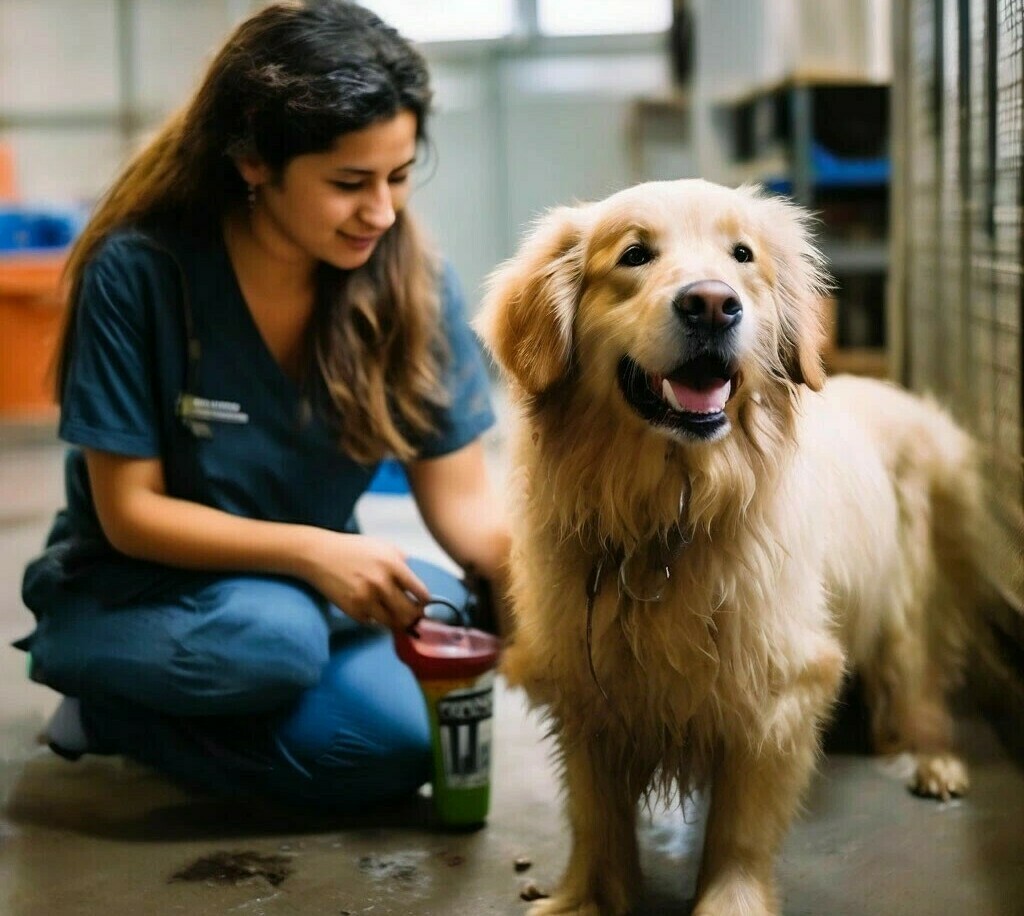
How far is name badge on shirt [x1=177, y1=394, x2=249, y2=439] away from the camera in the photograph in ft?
6.23

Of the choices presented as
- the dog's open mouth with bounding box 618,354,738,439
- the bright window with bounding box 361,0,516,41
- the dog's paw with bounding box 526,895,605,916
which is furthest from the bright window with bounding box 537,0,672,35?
the dog's paw with bounding box 526,895,605,916

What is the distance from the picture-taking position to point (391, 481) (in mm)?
2287

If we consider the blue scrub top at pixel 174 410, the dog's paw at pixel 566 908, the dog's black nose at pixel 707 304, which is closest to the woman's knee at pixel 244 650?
the blue scrub top at pixel 174 410

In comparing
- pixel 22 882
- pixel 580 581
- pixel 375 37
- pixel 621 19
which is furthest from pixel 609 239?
pixel 621 19

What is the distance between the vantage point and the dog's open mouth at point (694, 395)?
143cm

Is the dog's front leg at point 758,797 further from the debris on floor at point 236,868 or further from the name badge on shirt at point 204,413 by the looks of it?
the name badge on shirt at point 204,413

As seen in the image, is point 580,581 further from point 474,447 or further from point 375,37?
point 375,37

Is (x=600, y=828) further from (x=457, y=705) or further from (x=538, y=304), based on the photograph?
(x=538, y=304)

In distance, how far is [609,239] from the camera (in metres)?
1.53

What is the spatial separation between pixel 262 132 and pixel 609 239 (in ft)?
1.98

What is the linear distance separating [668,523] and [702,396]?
0.18 m

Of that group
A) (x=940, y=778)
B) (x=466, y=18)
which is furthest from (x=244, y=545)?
(x=466, y=18)

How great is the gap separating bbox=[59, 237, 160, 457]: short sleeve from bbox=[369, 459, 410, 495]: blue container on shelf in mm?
477

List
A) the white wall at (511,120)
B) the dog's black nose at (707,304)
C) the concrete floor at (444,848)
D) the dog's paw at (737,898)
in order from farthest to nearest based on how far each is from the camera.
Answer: the white wall at (511,120)
the concrete floor at (444,848)
the dog's paw at (737,898)
the dog's black nose at (707,304)
